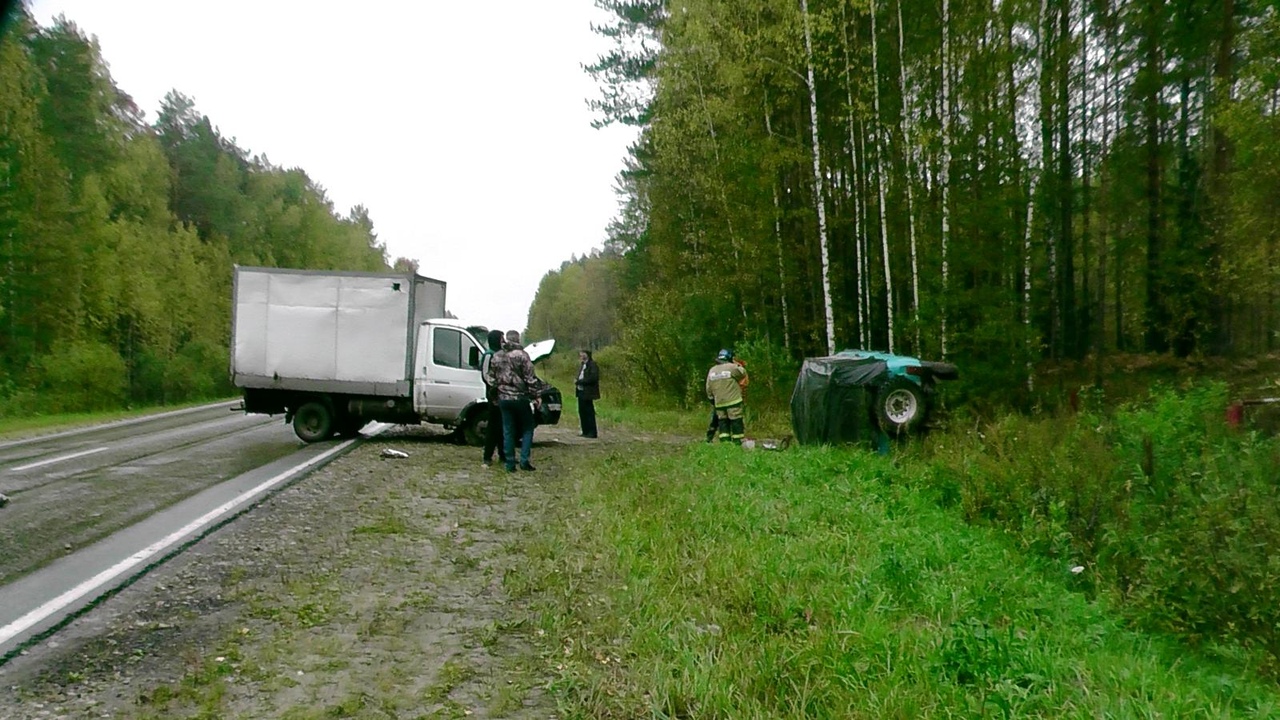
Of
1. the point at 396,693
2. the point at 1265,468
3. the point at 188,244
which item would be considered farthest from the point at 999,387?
the point at 188,244

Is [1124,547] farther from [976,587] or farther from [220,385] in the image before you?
[220,385]

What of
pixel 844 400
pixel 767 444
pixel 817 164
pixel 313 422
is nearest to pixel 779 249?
pixel 817 164

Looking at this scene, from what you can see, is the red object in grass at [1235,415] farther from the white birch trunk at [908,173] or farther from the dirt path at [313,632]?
the dirt path at [313,632]

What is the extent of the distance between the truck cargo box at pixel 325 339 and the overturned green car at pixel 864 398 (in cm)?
673

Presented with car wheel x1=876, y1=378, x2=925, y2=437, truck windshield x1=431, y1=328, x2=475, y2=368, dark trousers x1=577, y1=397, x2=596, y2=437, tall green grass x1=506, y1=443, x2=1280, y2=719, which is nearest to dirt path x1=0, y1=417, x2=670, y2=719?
tall green grass x1=506, y1=443, x2=1280, y2=719

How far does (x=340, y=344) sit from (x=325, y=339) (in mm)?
263

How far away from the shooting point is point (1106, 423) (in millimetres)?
13242

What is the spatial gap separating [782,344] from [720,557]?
63.9ft

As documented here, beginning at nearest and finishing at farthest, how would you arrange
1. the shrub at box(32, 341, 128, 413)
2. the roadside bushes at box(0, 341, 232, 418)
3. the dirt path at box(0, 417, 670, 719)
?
1. the dirt path at box(0, 417, 670, 719)
2. the roadside bushes at box(0, 341, 232, 418)
3. the shrub at box(32, 341, 128, 413)

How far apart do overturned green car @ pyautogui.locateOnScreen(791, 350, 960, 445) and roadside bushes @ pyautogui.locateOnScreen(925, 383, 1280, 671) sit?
0.72 m

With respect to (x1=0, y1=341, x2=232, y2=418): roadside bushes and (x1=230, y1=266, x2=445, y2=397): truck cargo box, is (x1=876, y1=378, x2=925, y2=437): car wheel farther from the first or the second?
(x1=0, y1=341, x2=232, y2=418): roadside bushes

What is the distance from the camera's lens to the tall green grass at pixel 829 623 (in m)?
4.09

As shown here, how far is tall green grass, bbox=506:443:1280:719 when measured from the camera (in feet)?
13.4

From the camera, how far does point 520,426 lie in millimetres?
12453
